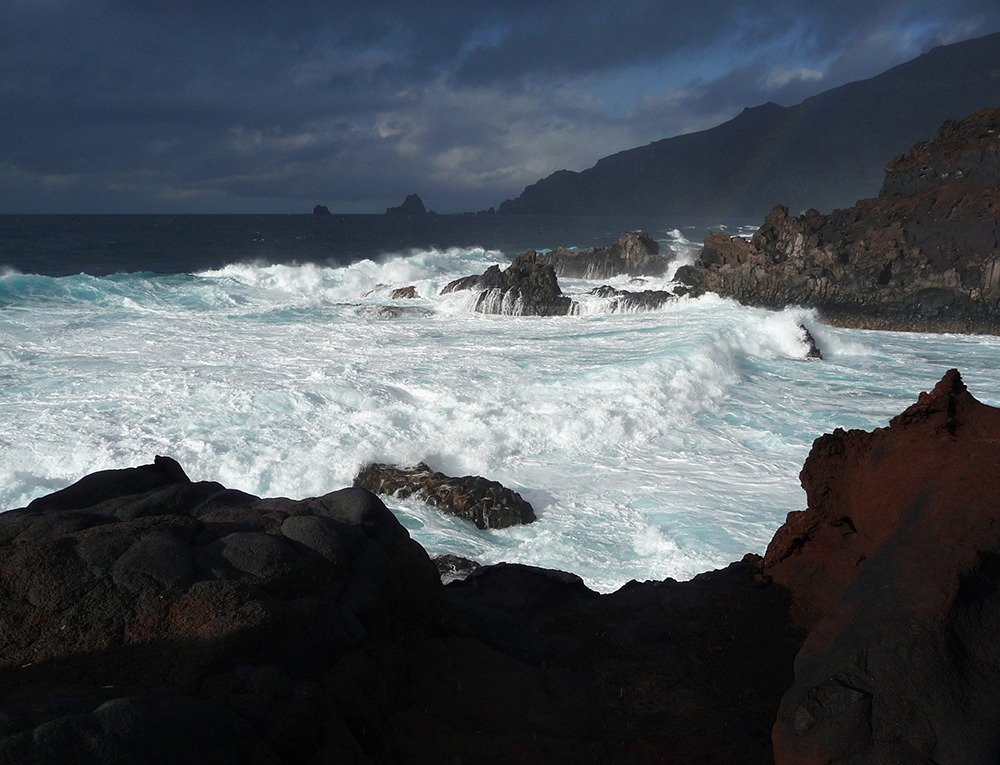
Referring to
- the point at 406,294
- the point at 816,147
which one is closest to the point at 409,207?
the point at 816,147

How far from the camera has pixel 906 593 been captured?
3025 mm

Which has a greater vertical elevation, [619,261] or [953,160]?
[953,160]

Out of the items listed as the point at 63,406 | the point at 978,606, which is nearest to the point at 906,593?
the point at 978,606

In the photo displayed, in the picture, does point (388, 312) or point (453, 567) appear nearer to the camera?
point (453, 567)

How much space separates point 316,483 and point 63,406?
5.61m

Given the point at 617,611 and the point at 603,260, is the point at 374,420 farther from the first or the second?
the point at 603,260

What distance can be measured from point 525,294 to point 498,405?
1501 centimetres

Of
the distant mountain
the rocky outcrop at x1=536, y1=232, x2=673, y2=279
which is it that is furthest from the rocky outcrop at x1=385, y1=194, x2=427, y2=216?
the rocky outcrop at x1=536, y1=232, x2=673, y2=279

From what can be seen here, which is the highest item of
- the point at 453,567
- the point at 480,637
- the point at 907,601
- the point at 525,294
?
the point at 525,294

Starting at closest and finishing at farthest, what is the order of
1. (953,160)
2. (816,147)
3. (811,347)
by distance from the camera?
(811,347)
(953,160)
(816,147)

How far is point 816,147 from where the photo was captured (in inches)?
6462

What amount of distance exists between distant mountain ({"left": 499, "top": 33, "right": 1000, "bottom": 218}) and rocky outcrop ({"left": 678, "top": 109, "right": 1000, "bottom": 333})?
106 metres

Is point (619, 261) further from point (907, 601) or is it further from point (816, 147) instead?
point (816, 147)

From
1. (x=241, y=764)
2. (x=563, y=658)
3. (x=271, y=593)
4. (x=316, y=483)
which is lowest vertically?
(x=316, y=483)
